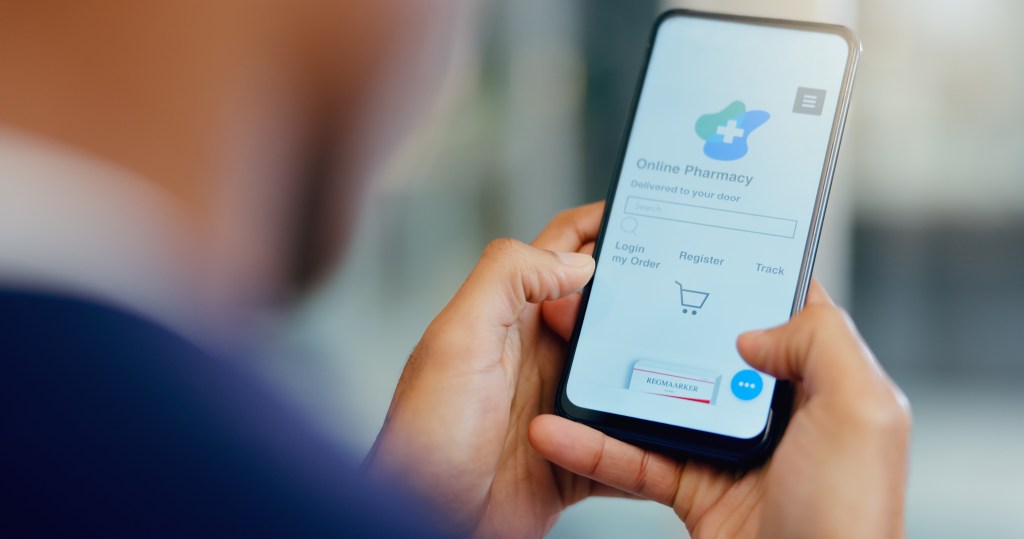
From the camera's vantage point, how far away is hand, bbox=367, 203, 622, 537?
2.22ft

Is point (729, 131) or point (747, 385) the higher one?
point (729, 131)

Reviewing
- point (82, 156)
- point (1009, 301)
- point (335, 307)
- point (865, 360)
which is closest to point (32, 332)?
point (82, 156)

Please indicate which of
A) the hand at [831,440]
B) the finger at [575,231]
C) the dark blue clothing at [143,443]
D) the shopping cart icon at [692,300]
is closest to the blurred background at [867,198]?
the finger at [575,231]

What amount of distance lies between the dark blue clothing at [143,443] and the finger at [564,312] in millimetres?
484

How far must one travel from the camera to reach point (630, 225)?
2.63ft

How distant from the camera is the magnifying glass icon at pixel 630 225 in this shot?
797 mm

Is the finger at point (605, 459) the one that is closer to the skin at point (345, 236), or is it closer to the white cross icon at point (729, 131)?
the skin at point (345, 236)

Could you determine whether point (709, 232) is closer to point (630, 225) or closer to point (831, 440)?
point (630, 225)

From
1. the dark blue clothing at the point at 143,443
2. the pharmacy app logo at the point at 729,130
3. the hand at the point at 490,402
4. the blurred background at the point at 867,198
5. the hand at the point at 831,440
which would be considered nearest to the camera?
the dark blue clothing at the point at 143,443

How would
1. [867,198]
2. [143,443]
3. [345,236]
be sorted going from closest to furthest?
[143,443] < [345,236] < [867,198]

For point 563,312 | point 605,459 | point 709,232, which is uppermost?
point 709,232

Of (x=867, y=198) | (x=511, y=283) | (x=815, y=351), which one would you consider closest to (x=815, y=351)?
(x=815, y=351)

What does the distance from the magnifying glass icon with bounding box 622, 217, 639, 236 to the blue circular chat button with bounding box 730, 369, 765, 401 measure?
17 cm

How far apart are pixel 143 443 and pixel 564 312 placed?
54cm
